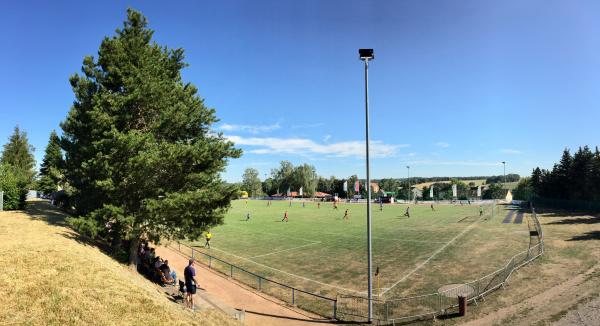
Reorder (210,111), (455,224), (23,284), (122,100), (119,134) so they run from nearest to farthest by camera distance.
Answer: (23,284) → (119,134) → (122,100) → (210,111) → (455,224)

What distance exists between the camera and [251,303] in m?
18.2

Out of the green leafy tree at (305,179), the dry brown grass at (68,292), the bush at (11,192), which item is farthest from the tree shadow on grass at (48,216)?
the green leafy tree at (305,179)

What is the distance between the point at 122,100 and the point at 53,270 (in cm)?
825

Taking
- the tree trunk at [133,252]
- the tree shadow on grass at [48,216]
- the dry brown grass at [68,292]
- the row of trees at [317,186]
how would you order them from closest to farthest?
1. the dry brown grass at [68,292]
2. the tree trunk at [133,252]
3. the tree shadow on grass at [48,216]
4. the row of trees at [317,186]

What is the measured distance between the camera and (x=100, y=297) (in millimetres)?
11086

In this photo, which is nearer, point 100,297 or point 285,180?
point 100,297

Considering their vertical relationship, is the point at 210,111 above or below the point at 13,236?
above

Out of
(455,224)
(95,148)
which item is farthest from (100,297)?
(455,224)

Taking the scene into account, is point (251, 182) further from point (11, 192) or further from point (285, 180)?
point (11, 192)

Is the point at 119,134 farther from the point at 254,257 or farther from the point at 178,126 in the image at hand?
the point at 254,257

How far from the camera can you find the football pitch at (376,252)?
2159 centimetres

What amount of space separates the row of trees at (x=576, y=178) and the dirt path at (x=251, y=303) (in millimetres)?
74010

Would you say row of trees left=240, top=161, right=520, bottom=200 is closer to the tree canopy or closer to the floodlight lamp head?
the tree canopy

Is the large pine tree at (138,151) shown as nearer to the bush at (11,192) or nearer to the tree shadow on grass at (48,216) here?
the tree shadow on grass at (48,216)
